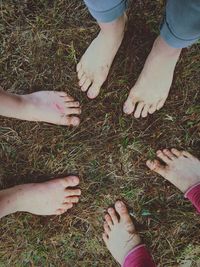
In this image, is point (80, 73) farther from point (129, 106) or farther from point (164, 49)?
point (164, 49)

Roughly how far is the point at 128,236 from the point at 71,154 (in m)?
0.40

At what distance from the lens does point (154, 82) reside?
5.55 ft

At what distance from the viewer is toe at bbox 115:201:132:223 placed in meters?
1.81

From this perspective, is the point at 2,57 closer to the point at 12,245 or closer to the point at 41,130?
the point at 41,130

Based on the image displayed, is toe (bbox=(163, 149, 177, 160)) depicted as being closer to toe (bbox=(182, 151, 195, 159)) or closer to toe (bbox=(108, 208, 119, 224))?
toe (bbox=(182, 151, 195, 159))

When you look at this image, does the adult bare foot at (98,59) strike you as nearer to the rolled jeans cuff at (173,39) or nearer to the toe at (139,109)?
the toe at (139,109)

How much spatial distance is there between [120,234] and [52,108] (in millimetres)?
569

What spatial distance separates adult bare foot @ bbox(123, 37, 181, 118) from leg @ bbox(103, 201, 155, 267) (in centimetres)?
39

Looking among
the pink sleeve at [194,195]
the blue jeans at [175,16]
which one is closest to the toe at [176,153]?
the pink sleeve at [194,195]

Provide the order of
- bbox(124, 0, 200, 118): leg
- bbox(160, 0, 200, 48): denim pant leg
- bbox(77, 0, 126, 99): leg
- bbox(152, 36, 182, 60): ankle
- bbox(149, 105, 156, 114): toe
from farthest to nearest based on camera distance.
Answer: bbox(149, 105, 156, 114): toe < bbox(77, 0, 126, 99): leg < bbox(152, 36, 182, 60): ankle < bbox(124, 0, 200, 118): leg < bbox(160, 0, 200, 48): denim pant leg

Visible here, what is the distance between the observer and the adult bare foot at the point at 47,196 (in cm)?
180

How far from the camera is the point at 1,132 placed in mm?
1882

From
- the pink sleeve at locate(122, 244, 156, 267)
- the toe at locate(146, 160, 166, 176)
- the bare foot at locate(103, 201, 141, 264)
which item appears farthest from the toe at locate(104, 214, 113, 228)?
the toe at locate(146, 160, 166, 176)

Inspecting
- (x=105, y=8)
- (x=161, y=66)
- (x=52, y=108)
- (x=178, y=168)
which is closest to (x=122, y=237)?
(x=178, y=168)
